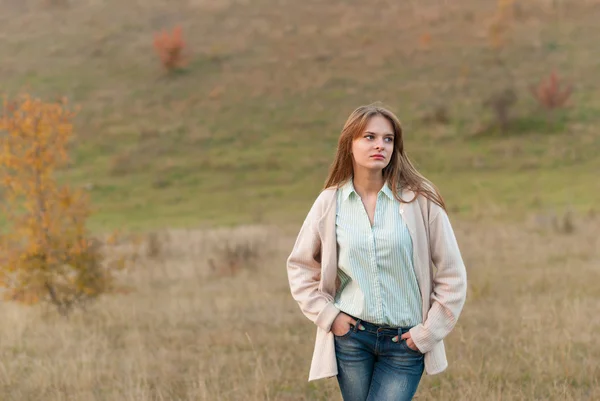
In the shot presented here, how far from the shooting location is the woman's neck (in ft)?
11.2

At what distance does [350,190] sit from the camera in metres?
3.43

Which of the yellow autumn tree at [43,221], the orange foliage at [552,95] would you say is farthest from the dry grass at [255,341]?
the orange foliage at [552,95]

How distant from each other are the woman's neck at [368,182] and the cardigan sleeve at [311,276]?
184 mm

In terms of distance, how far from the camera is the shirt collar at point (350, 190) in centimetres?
335

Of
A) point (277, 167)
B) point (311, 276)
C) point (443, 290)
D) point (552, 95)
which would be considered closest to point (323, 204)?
point (311, 276)

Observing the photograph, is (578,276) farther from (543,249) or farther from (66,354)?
(66,354)

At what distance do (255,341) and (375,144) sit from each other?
149 inches

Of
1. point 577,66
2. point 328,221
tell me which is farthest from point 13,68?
point 328,221

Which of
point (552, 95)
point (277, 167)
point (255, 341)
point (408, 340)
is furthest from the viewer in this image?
point (552, 95)

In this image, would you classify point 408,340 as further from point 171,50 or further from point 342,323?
point 171,50

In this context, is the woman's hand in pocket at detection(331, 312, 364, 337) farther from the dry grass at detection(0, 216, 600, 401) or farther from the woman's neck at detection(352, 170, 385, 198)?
the dry grass at detection(0, 216, 600, 401)

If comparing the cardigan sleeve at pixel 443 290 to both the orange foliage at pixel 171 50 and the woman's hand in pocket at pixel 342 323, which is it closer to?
the woman's hand in pocket at pixel 342 323

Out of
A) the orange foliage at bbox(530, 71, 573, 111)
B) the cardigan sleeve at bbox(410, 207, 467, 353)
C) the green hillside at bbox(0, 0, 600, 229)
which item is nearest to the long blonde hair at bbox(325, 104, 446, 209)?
the cardigan sleeve at bbox(410, 207, 467, 353)

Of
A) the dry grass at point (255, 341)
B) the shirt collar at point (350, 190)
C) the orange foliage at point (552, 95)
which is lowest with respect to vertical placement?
the dry grass at point (255, 341)
